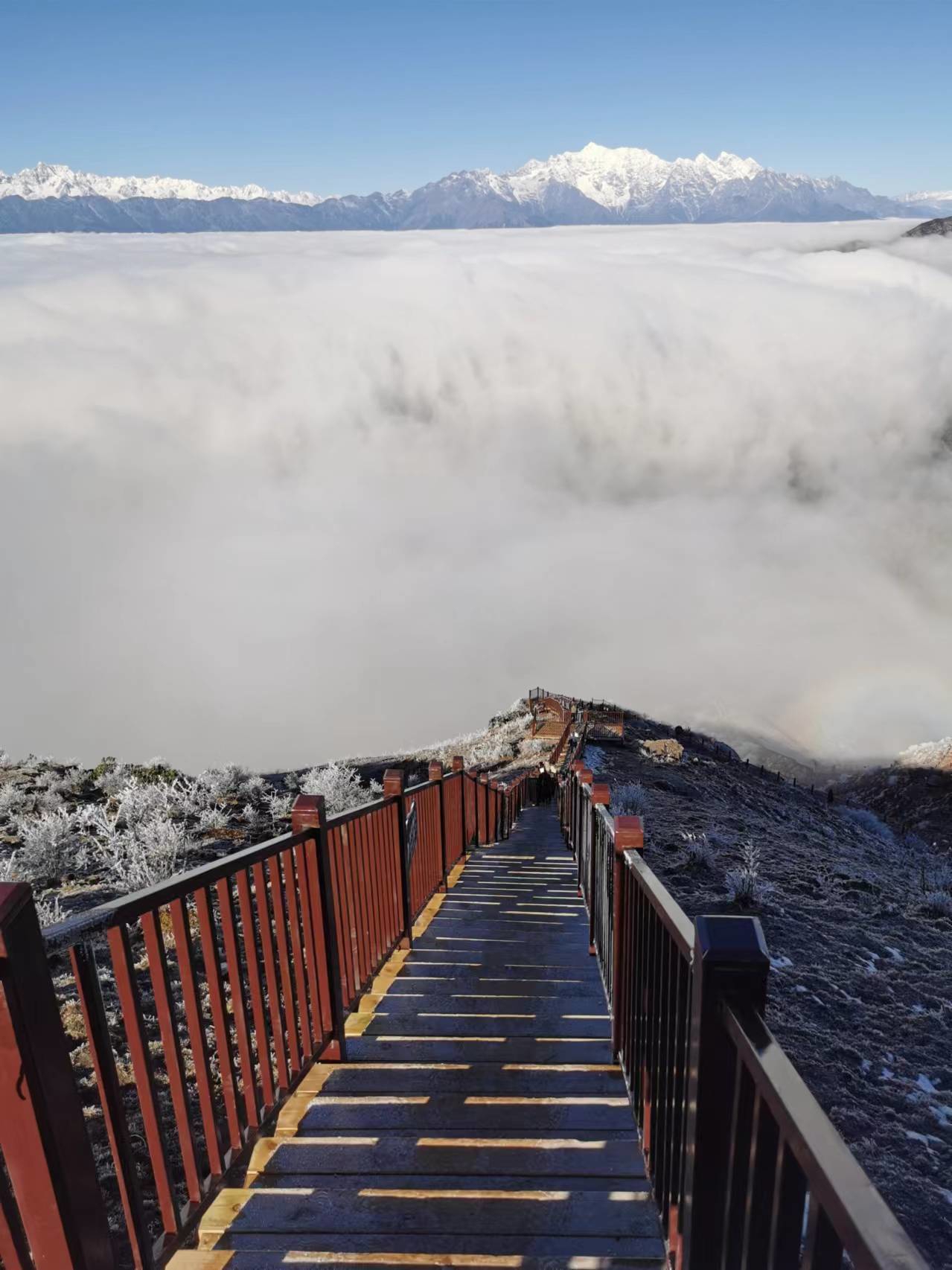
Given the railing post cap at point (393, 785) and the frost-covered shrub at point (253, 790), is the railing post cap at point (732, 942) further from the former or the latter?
the frost-covered shrub at point (253, 790)

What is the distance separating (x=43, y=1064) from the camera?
1.83 m

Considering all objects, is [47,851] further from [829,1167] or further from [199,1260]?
[829,1167]

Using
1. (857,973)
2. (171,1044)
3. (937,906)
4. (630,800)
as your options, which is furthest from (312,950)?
(630,800)

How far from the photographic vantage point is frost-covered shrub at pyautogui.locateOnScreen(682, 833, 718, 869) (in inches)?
453

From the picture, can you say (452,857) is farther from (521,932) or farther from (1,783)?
(1,783)

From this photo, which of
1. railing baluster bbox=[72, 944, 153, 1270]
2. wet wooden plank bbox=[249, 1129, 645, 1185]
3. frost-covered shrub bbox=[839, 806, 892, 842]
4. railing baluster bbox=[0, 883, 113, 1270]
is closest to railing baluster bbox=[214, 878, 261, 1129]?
wet wooden plank bbox=[249, 1129, 645, 1185]

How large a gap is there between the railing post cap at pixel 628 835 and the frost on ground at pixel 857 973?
1758mm

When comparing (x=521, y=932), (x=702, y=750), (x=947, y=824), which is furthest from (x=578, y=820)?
(x=947, y=824)

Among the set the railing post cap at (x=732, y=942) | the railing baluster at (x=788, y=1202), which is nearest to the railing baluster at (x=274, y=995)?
the railing post cap at (x=732, y=942)

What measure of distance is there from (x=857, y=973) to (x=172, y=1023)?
807 centimetres

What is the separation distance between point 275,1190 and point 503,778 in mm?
26472

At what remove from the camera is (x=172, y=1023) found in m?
2.64

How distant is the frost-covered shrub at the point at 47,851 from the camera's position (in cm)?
984

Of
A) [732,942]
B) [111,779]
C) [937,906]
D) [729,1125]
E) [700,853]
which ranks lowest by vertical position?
[111,779]
